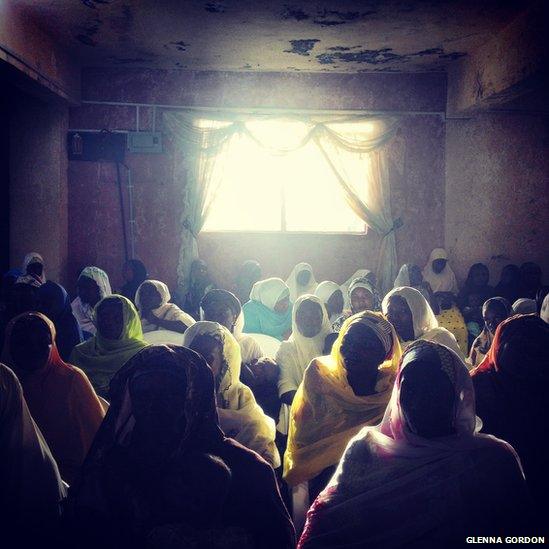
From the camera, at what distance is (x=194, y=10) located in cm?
564

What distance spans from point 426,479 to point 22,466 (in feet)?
4.25

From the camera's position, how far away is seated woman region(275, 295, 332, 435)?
382 cm

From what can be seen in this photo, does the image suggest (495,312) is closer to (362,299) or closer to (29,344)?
(362,299)

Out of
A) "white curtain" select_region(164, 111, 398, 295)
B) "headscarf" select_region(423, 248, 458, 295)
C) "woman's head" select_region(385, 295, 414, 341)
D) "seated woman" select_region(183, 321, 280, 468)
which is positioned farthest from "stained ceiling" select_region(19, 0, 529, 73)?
"seated woman" select_region(183, 321, 280, 468)

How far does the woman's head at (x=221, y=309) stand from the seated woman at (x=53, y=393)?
147 cm

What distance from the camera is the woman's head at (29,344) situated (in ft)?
8.91

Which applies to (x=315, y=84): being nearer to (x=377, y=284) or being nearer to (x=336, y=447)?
(x=377, y=284)

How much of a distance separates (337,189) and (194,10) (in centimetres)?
340

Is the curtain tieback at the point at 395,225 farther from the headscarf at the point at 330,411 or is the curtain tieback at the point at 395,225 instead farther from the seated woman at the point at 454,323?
the headscarf at the point at 330,411

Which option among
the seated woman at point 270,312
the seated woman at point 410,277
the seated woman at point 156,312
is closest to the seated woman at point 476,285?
the seated woman at point 410,277

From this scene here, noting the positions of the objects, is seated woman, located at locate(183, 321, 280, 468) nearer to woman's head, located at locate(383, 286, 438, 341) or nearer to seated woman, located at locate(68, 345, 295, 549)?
seated woman, located at locate(68, 345, 295, 549)

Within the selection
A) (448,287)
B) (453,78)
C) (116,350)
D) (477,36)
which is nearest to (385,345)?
(116,350)

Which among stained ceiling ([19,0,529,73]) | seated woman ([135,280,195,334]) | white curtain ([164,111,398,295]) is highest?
stained ceiling ([19,0,529,73])

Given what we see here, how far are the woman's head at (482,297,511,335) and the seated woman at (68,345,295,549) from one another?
3318 mm
